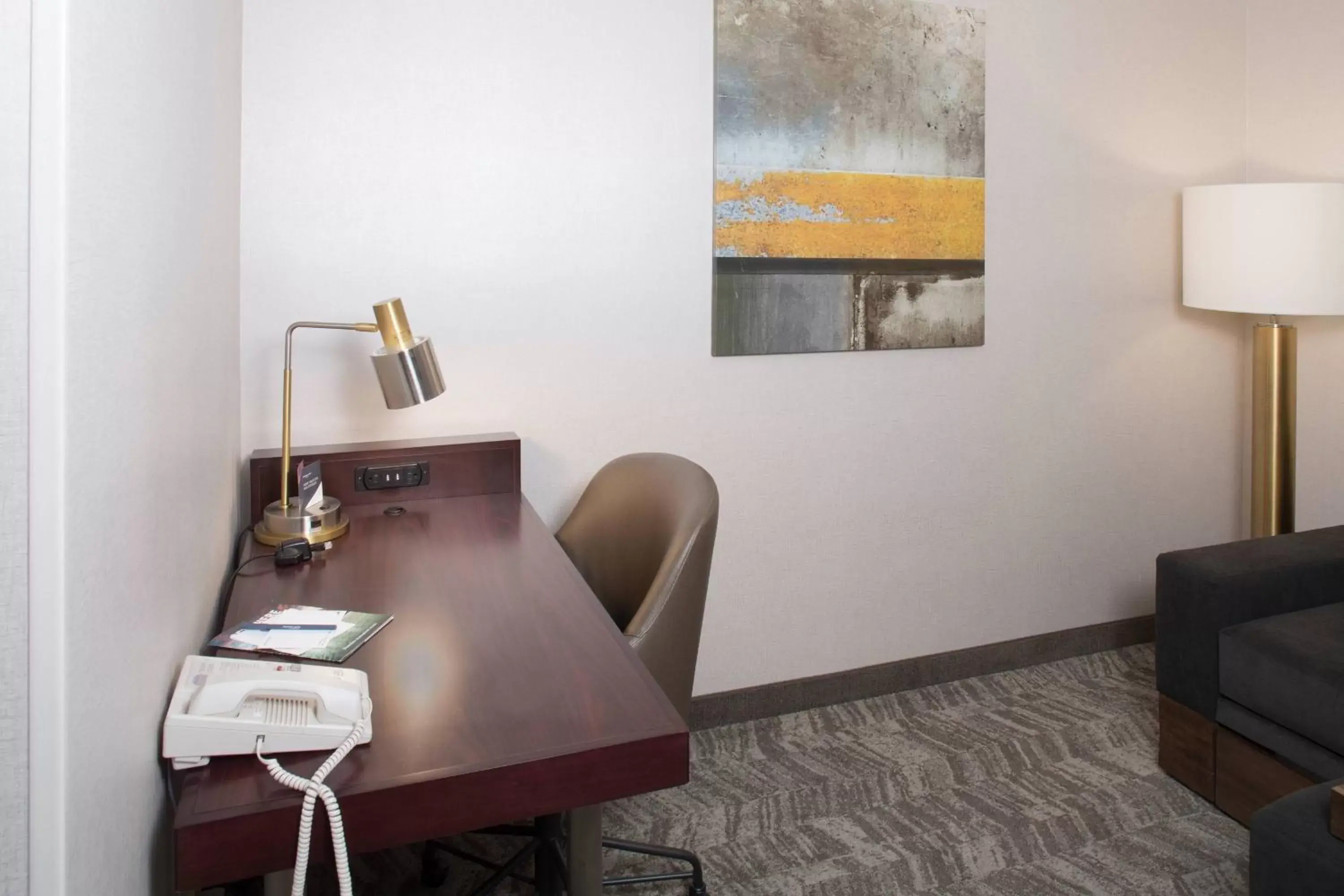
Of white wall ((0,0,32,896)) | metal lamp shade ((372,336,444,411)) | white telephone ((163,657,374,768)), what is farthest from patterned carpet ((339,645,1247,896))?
white wall ((0,0,32,896))

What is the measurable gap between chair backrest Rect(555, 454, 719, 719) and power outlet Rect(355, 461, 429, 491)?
1.11ft

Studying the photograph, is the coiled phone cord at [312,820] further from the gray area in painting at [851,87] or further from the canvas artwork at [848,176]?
the gray area in painting at [851,87]

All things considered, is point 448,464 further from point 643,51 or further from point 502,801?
point 502,801

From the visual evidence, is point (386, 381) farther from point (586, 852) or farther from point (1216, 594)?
point (1216, 594)

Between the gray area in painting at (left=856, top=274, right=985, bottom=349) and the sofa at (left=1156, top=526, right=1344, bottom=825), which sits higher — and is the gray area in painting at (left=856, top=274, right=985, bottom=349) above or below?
above

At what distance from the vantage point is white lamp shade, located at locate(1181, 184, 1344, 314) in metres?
2.78

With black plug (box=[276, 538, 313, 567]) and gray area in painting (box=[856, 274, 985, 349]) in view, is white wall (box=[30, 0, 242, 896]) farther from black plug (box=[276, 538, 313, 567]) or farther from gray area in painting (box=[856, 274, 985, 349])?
gray area in painting (box=[856, 274, 985, 349])

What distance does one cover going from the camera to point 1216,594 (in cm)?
233

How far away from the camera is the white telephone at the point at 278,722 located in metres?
1.00

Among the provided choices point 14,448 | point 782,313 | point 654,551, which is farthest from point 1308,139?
point 14,448

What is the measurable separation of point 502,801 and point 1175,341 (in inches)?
122

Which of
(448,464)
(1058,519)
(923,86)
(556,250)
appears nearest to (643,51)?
(556,250)

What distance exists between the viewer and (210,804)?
98cm

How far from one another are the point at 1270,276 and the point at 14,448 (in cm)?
305
